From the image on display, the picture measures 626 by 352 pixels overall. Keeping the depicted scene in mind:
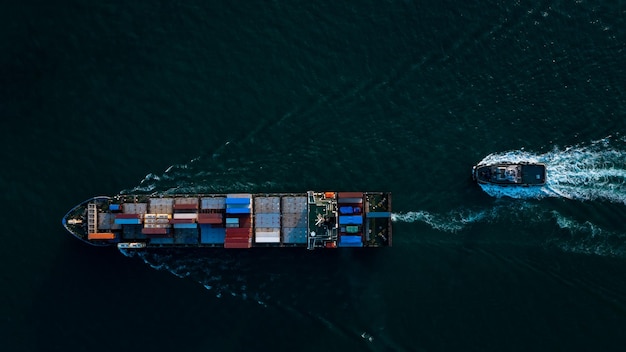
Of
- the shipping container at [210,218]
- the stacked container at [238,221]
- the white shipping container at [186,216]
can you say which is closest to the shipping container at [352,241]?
the stacked container at [238,221]

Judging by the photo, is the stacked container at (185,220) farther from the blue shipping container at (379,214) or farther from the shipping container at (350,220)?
the blue shipping container at (379,214)

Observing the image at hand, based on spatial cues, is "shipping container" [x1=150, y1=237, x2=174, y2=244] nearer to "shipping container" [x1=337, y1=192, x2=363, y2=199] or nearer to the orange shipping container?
the orange shipping container

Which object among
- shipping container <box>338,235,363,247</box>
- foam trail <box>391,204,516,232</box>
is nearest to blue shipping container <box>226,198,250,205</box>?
shipping container <box>338,235,363,247</box>

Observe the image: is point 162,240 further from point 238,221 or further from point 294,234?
point 294,234

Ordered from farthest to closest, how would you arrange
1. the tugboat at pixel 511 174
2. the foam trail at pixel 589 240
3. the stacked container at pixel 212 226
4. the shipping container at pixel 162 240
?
the shipping container at pixel 162 240
the foam trail at pixel 589 240
the stacked container at pixel 212 226
the tugboat at pixel 511 174

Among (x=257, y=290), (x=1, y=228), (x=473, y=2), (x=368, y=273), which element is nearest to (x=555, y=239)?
(x=368, y=273)
